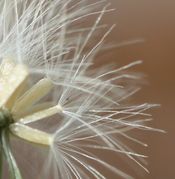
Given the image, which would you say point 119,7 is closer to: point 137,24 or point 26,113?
point 137,24

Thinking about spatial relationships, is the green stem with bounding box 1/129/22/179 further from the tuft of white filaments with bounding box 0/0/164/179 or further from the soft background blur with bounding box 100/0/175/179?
the soft background blur with bounding box 100/0/175/179

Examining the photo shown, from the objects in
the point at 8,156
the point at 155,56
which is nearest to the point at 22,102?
the point at 8,156

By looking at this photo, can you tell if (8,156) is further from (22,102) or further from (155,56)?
(155,56)

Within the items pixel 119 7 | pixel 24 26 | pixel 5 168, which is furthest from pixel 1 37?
pixel 119 7

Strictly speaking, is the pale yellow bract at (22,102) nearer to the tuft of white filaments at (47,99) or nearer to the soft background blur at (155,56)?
the tuft of white filaments at (47,99)

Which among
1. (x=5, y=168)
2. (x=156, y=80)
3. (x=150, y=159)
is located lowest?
(x=5, y=168)

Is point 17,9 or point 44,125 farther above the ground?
point 17,9
